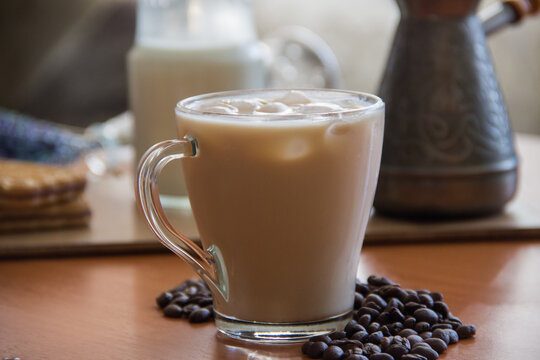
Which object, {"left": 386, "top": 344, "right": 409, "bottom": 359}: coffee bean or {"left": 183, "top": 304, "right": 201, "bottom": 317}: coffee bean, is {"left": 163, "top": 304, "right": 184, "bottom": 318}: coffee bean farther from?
{"left": 386, "top": 344, "right": 409, "bottom": 359}: coffee bean

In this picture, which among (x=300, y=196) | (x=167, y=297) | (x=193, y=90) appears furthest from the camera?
(x=193, y=90)

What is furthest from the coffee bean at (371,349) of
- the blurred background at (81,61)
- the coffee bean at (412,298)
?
the blurred background at (81,61)

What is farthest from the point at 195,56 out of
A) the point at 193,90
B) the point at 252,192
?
the point at 252,192

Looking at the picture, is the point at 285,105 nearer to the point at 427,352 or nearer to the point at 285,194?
the point at 285,194

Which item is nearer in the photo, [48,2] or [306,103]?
[306,103]

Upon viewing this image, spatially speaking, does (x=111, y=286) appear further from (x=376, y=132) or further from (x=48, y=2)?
(x=48, y=2)

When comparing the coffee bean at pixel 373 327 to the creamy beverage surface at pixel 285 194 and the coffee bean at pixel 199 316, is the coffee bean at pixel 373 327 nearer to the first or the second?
the creamy beverage surface at pixel 285 194

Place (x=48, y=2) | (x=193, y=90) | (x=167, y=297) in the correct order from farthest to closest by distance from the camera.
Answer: (x=48, y=2) < (x=193, y=90) < (x=167, y=297)

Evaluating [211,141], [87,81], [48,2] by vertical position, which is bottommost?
[87,81]

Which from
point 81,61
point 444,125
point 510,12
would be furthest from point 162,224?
point 81,61
